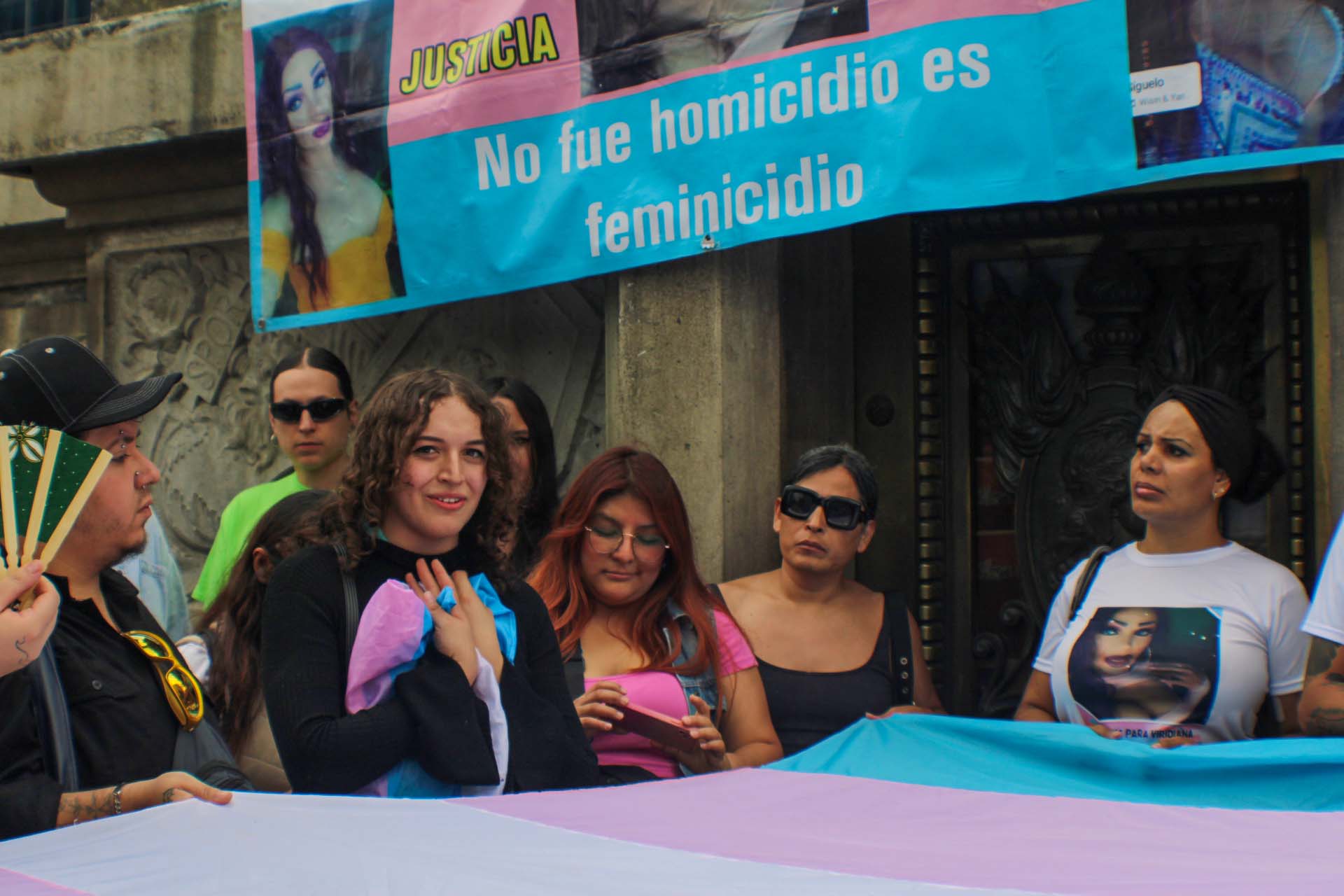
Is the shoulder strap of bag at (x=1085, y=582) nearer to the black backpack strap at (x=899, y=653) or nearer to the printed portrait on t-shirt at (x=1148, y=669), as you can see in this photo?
the printed portrait on t-shirt at (x=1148, y=669)

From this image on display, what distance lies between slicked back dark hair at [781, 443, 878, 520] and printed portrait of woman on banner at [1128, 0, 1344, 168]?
3.97ft

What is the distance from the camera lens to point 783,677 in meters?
4.55

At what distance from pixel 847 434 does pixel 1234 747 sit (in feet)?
8.90

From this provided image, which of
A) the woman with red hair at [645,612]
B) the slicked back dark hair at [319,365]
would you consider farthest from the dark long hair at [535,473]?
the slicked back dark hair at [319,365]

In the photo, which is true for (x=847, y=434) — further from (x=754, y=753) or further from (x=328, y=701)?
(x=328, y=701)

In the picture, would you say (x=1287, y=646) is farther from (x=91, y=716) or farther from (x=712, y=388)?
(x=91, y=716)

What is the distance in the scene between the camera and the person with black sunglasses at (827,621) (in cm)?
451

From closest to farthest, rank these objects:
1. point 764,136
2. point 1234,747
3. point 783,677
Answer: point 1234,747 → point 783,677 → point 764,136

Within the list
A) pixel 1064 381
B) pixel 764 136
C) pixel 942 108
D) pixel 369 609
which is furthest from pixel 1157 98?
pixel 369 609

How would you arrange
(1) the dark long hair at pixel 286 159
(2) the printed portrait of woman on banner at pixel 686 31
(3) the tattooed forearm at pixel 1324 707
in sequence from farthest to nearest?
(1) the dark long hair at pixel 286 159, (2) the printed portrait of woman on banner at pixel 686 31, (3) the tattooed forearm at pixel 1324 707

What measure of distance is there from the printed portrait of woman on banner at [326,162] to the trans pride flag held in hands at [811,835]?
3.00 metres

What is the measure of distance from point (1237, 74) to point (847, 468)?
5.13ft

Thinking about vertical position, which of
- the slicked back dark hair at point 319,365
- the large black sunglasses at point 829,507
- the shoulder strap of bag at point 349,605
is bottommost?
the shoulder strap of bag at point 349,605

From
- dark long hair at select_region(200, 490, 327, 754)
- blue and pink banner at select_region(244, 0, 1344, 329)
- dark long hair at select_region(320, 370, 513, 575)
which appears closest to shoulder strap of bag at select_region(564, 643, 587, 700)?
dark long hair at select_region(200, 490, 327, 754)
